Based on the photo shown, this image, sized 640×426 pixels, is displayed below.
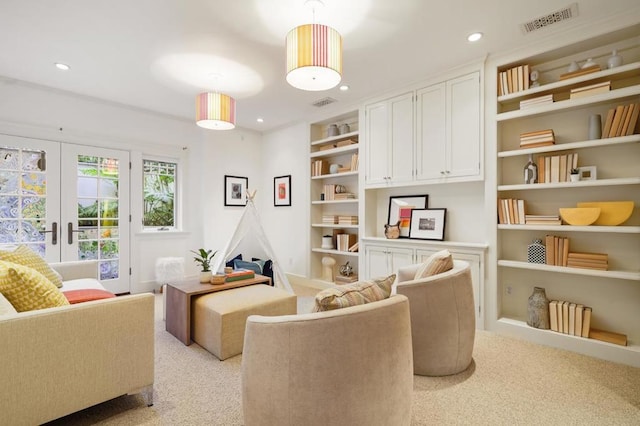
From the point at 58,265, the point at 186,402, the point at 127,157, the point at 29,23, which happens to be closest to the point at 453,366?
the point at 186,402

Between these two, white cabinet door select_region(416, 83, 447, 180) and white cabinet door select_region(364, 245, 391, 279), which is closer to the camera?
white cabinet door select_region(416, 83, 447, 180)

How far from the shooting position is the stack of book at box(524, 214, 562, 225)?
2.81 metres

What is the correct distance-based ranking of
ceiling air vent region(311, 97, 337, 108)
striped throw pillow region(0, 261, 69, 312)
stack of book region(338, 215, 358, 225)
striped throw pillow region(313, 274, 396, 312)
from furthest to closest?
1. stack of book region(338, 215, 358, 225)
2. ceiling air vent region(311, 97, 337, 108)
3. striped throw pillow region(0, 261, 69, 312)
4. striped throw pillow region(313, 274, 396, 312)

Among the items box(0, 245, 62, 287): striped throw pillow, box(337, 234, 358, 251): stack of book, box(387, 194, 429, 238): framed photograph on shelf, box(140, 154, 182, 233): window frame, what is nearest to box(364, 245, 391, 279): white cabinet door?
box(387, 194, 429, 238): framed photograph on shelf

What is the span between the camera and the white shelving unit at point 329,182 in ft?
15.4

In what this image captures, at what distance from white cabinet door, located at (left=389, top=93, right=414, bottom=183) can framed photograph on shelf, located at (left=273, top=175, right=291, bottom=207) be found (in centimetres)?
207

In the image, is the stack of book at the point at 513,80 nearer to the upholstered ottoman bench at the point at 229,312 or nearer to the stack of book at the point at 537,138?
the stack of book at the point at 537,138

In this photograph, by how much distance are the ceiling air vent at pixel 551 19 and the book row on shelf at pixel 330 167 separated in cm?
231

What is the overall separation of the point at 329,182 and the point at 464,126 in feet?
7.56

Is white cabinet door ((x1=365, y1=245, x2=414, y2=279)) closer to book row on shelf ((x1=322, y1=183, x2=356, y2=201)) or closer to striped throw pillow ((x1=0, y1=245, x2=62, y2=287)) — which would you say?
book row on shelf ((x1=322, y1=183, x2=356, y2=201))

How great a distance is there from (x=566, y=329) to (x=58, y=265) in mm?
4921

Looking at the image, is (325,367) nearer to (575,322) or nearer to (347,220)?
(575,322)

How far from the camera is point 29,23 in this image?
2.52 metres

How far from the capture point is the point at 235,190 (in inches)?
221
